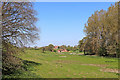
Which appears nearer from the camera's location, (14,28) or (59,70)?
(14,28)

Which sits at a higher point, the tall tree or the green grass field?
the tall tree

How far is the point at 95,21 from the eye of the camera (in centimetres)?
3666

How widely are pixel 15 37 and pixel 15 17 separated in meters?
1.85

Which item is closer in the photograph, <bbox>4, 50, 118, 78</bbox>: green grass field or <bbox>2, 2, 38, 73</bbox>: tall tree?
<bbox>2, 2, 38, 73</bbox>: tall tree

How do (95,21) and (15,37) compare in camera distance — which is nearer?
(15,37)

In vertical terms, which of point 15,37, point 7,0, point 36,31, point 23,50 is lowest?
point 23,50

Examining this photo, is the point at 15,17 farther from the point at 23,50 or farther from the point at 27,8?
the point at 23,50

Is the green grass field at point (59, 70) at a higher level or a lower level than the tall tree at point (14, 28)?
lower

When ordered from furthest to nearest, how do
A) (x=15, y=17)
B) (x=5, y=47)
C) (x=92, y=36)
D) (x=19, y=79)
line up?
(x=92, y=36), (x=15, y=17), (x=19, y=79), (x=5, y=47)

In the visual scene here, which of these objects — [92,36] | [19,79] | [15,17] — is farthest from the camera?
[92,36]


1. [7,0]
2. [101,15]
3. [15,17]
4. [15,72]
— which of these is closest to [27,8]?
[15,17]

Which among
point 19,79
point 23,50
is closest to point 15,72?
point 19,79

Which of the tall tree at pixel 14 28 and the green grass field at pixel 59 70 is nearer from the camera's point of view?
the tall tree at pixel 14 28

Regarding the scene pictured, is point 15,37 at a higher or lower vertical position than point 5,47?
higher
